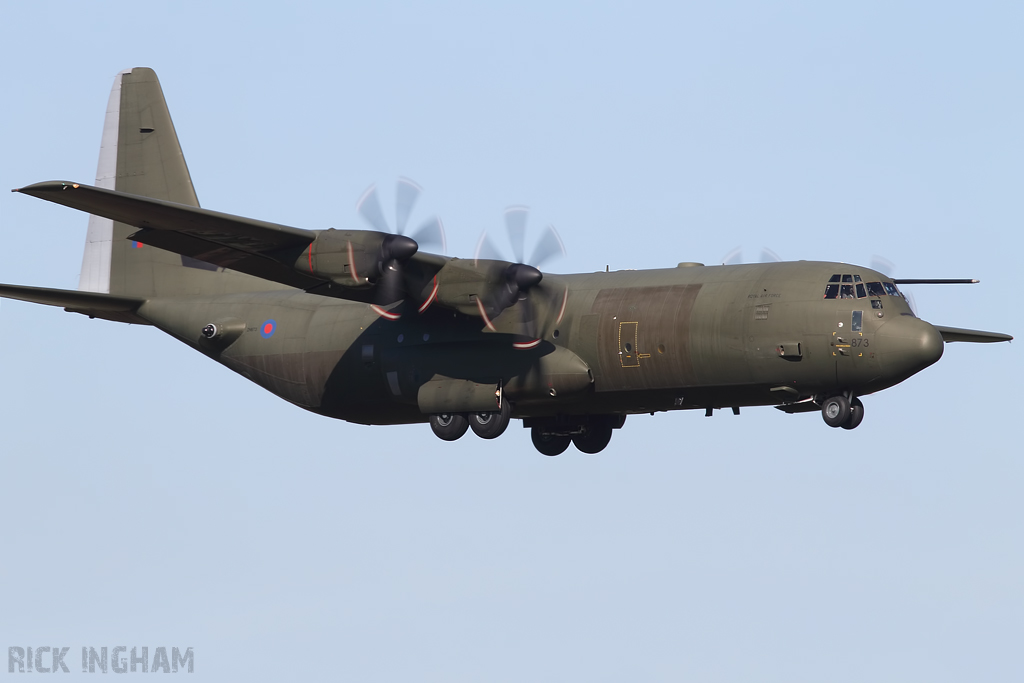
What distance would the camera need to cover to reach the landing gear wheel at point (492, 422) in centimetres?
2669

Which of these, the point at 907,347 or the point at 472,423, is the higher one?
the point at 907,347

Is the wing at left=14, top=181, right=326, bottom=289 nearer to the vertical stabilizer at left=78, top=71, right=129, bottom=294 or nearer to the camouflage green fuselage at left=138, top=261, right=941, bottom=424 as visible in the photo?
the camouflage green fuselage at left=138, top=261, right=941, bottom=424

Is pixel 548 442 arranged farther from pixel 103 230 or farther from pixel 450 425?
pixel 103 230

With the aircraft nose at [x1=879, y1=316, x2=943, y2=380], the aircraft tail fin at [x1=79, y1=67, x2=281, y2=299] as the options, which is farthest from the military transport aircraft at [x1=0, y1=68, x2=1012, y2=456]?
the aircraft tail fin at [x1=79, y1=67, x2=281, y2=299]

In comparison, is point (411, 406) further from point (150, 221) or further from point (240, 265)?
point (150, 221)

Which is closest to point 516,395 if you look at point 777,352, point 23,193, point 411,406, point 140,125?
point 411,406

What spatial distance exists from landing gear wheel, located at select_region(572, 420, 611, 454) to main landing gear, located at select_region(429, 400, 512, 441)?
2.85 metres

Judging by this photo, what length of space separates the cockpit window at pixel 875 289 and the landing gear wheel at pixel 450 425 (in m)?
7.77

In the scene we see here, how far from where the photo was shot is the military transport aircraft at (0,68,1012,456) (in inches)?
965

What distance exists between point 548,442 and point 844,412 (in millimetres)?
7093

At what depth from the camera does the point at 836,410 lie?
2472cm

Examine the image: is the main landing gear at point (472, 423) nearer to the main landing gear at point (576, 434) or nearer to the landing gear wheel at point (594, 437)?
the main landing gear at point (576, 434)

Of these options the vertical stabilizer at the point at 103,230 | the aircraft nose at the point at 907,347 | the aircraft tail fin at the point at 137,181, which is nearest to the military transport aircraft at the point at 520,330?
the aircraft nose at the point at 907,347

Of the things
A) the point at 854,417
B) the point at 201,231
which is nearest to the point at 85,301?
the point at 201,231
